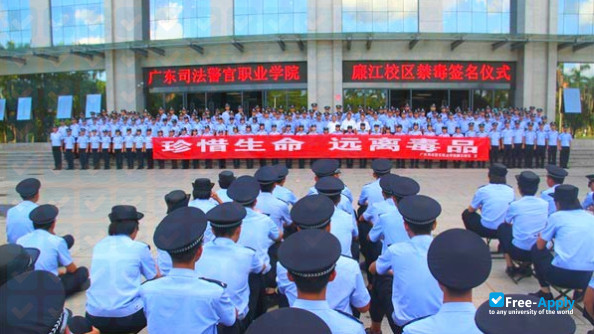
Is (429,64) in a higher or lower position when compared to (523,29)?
lower

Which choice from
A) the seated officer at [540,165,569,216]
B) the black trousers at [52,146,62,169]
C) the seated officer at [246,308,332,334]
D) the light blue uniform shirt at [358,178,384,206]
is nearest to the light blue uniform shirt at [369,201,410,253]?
the light blue uniform shirt at [358,178,384,206]

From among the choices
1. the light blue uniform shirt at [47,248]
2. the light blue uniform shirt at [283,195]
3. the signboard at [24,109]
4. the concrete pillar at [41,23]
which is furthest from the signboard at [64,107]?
the light blue uniform shirt at [47,248]

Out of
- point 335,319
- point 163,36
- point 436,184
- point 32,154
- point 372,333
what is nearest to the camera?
point 335,319

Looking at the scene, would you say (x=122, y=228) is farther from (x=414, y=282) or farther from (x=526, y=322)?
(x=526, y=322)

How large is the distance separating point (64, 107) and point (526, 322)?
24.6m

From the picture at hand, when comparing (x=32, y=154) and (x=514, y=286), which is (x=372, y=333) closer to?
(x=514, y=286)

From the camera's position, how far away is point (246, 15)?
65.5 feet

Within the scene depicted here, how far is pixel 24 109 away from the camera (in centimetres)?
2309

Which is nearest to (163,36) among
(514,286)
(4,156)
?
(4,156)

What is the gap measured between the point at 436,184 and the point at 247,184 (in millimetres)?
8177

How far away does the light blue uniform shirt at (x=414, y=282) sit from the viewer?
3008mm

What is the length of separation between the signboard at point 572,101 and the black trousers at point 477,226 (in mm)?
17273

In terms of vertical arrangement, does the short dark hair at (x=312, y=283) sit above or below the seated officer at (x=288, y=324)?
below

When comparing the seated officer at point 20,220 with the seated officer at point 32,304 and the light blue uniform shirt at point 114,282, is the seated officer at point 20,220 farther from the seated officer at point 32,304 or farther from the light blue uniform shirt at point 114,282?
the seated officer at point 32,304
